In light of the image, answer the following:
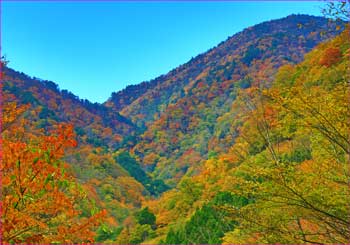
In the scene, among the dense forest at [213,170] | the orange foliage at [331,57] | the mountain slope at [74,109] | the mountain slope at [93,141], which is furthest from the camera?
the mountain slope at [74,109]

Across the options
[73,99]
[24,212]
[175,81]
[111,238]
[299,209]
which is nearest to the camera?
[24,212]

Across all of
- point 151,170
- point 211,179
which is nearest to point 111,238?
point 211,179

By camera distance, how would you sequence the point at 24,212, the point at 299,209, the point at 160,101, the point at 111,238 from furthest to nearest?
the point at 160,101 → the point at 111,238 → the point at 299,209 → the point at 24,212

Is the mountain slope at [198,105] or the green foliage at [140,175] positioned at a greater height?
the mountain slope at [198,105]

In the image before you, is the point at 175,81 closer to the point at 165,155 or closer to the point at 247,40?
the point at 247,40

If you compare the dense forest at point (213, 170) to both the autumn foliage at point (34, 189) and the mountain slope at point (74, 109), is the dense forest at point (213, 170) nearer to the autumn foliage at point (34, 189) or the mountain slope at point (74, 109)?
the autumn foliage at point (34, 189)

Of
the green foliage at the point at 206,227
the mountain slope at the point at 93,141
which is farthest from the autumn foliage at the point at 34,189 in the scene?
the green foliage at the point at 206,227

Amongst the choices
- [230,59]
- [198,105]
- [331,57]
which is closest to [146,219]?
[331,57]

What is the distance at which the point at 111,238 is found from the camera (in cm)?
3994

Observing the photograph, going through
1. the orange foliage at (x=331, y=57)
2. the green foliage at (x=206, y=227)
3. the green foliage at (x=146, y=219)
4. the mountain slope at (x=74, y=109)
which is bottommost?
the green foliage at (x=146, y=219)

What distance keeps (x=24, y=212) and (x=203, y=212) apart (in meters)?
21.1

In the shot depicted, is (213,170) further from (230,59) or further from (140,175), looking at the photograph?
(230,59)

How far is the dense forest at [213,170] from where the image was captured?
4484mm

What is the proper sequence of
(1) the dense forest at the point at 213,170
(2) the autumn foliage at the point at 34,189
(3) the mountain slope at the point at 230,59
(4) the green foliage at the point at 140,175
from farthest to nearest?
1. (3) the mountain slope at the point at 230,59
2. (4) the green foliage at the point at 140,175
3. (1) the dense forest at the point at 213,170
4. (2) the autumn foliage at the point at 34,189
